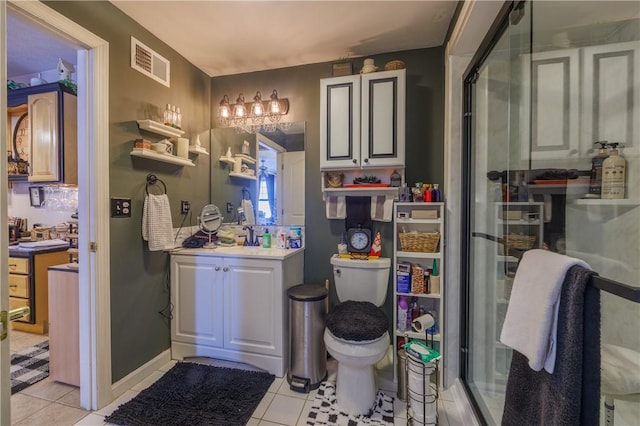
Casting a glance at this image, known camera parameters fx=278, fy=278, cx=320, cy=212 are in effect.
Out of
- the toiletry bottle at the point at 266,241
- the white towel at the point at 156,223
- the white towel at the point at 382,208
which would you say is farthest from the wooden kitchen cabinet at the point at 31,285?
the white towel at the point at 382,208

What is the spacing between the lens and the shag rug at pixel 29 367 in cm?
196

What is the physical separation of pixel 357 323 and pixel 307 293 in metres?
0.45

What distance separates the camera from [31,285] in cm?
267

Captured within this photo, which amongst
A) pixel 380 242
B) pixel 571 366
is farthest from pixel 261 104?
pixel 571 366

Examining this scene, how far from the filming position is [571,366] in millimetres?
776

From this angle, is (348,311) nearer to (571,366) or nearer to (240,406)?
(240,406)

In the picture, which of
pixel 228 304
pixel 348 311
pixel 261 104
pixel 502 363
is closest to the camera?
pixel 502 363

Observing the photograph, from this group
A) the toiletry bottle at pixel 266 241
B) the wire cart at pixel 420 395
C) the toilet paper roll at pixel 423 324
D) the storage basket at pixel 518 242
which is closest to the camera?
the storage basket at pixel 518 242

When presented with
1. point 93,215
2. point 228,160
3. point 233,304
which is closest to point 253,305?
point 233,304

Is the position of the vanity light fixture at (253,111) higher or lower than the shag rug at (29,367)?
higher

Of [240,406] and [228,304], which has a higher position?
[228,304]

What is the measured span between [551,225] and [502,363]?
2.59 ft

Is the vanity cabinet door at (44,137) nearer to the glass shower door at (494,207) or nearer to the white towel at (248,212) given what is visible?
the white towel at (248,212)

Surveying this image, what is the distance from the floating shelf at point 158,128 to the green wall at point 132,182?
0.06 metres
